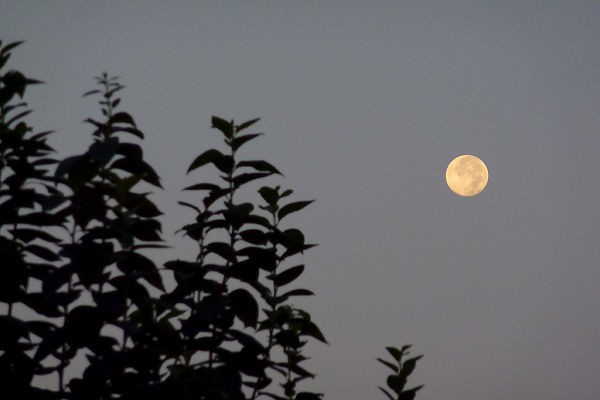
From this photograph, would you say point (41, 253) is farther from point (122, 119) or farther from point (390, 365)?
point (390, 365)

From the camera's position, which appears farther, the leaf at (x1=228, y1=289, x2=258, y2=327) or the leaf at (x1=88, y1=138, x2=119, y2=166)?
the leaf at (x1=228, y1=289, x2=258, y2=327)

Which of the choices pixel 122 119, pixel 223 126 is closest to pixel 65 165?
pixel 122 119

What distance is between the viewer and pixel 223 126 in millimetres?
4883

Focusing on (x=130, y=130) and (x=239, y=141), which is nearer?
(x=130, y=130)

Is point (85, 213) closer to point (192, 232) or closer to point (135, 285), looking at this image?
point (135, 285)

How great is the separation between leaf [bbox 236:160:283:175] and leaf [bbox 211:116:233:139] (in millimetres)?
319

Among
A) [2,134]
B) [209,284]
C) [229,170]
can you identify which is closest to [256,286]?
[209,284]

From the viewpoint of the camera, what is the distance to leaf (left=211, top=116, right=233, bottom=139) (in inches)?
191

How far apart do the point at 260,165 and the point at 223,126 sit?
19.7 inches

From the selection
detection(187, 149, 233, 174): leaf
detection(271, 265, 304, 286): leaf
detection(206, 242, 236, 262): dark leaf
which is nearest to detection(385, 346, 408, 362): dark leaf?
detection(271, 265, 304, 286): leaf

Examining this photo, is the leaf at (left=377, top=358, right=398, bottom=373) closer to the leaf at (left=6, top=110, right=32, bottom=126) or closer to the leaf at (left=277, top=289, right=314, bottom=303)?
the leaf at (left=277, top=289, right=314, bottom=303)

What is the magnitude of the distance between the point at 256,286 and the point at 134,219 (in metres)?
0.83

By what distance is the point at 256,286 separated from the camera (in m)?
4.34

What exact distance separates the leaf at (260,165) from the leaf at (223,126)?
319 millimetres
